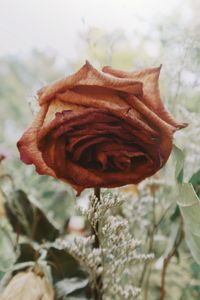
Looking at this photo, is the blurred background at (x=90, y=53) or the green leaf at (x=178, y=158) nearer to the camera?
the green leaf at (x=178, y=158)

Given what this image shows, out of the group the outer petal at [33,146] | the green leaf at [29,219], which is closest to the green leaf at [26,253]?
the green leaf at [29,219]

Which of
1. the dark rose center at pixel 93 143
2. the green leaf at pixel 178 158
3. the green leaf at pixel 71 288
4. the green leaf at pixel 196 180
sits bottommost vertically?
the green leaf at pixel 71 288

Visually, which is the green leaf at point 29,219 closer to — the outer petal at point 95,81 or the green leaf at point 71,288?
the green leaf at point 71,288

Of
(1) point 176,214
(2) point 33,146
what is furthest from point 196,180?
(2) point 33,146

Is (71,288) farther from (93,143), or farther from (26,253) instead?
(93,143)

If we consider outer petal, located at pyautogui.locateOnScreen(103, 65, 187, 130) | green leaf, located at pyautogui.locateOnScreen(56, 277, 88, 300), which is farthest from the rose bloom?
green leaf, located at pyautogui.locateOnScreen(56, 277, 88, 300)

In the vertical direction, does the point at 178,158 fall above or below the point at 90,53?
below

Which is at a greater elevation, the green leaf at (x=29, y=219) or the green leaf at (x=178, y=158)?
the green leaf at (x=178, y=158)
